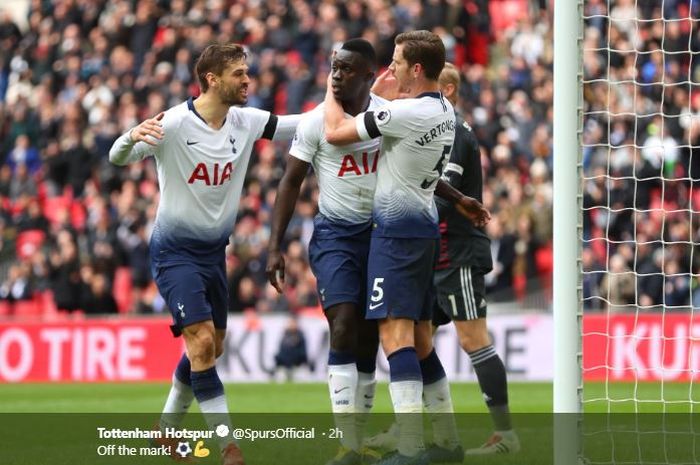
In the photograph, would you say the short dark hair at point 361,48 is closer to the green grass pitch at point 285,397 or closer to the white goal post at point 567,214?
the white goal post at point 567,214

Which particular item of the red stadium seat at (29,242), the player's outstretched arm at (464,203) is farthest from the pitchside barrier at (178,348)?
the player's outstretched arm at (464,203)

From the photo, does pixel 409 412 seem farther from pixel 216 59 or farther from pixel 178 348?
pixel 178 348

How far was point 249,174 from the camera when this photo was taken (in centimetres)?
2398

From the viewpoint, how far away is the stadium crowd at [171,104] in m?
22.3

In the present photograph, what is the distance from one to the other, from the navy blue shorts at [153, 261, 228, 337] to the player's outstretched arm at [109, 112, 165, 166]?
2.49 feet

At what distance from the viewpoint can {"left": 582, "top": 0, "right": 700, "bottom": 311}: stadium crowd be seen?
733 inches

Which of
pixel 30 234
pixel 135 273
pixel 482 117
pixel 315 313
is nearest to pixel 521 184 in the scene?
pixel 482 117

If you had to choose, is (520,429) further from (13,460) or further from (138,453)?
(13,460)

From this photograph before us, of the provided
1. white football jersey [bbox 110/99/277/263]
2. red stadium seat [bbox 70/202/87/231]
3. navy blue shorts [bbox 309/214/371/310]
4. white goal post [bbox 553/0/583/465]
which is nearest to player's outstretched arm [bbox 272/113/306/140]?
white football jersey [bbox 110/99/277/263]

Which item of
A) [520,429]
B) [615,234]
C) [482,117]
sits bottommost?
[520,429]

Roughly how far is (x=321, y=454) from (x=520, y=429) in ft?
8.54

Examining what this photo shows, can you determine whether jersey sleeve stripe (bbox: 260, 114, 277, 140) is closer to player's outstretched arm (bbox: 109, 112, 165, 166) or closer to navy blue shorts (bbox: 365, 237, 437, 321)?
player's outstretched arm (bbox: 109, 112, 165, 166)

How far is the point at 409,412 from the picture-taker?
855cm

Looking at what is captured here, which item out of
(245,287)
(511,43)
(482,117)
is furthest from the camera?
(511,43)
